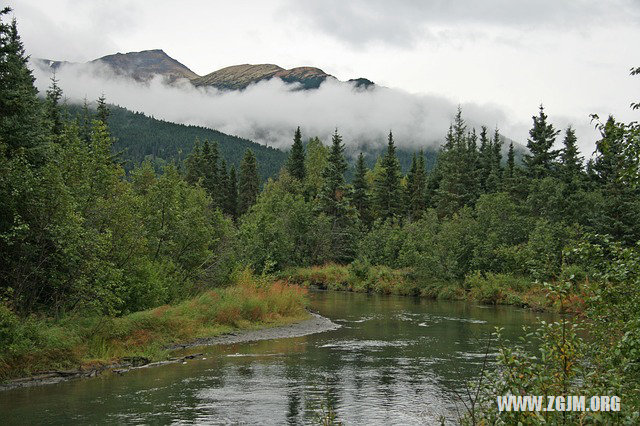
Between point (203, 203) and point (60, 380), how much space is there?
83.6ft

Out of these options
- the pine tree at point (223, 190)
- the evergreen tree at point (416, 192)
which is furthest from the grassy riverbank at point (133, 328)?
the pine tree at point (223, 190)

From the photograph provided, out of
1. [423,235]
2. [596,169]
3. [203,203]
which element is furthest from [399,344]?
[596,169]

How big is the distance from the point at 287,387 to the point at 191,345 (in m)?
9.31

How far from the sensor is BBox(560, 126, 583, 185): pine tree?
185 feet

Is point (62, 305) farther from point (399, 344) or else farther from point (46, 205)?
point (399, 344)

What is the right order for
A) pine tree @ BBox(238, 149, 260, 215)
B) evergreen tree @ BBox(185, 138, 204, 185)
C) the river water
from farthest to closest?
pine tree @ BBox(238, 149, 260, 215) < evergreen tree @ BBox(185, 138, 204, 185) < the river water

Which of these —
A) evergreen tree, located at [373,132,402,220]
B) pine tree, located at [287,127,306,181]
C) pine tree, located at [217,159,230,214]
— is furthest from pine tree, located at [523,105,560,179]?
pine tree, located at [217,159,230,214]

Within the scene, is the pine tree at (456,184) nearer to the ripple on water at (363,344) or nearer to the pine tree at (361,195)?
the pine tree at (361,195)

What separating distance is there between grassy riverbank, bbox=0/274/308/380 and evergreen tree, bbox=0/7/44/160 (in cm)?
704

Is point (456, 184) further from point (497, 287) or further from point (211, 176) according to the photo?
point (211, 176)

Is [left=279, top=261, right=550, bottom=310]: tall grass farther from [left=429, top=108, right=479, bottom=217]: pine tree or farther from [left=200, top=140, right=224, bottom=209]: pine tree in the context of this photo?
[left=200, top=140, right=224, bottom=209]: pine tree

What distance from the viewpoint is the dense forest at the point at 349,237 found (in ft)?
26.9

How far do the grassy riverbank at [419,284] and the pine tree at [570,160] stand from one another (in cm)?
1324

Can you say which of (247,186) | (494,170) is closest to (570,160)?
(494,170)
